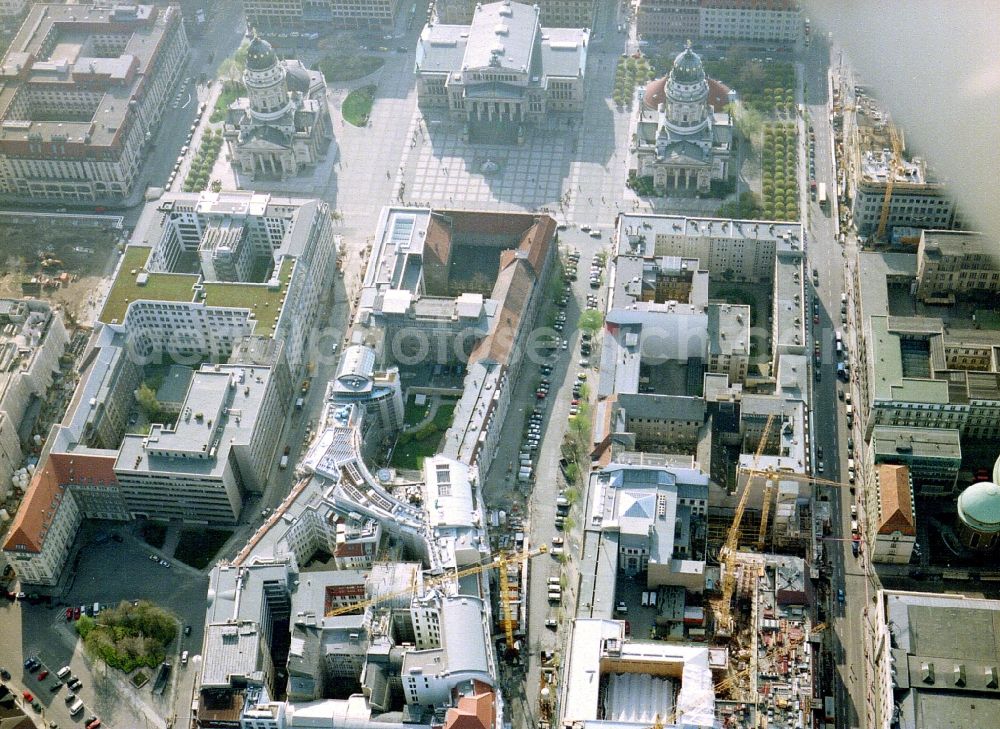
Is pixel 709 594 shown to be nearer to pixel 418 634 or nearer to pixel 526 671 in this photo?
pixel 526 671

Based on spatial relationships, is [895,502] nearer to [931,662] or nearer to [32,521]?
[931,662]

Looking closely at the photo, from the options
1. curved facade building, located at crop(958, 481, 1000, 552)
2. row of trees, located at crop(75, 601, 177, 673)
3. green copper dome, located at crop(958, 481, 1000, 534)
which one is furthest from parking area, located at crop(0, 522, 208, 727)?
green copper dome, located at crop(958, 481, 1000, 534)

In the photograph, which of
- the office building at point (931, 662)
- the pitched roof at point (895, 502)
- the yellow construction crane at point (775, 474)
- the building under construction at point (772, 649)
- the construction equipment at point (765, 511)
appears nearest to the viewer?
the office building at point (931, 662)

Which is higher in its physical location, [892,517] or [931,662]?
[892,517]

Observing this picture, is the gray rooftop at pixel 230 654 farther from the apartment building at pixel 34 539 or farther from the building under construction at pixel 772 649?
the building under construction at pixel 772 649

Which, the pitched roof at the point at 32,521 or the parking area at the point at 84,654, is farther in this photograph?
the pitched roof at the point at 32,521

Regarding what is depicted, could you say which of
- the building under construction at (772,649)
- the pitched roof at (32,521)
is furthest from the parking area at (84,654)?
the building under construction at (772,649)

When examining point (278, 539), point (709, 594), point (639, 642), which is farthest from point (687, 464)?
point (278, 539)

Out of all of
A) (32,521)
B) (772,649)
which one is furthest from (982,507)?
(32,521)
